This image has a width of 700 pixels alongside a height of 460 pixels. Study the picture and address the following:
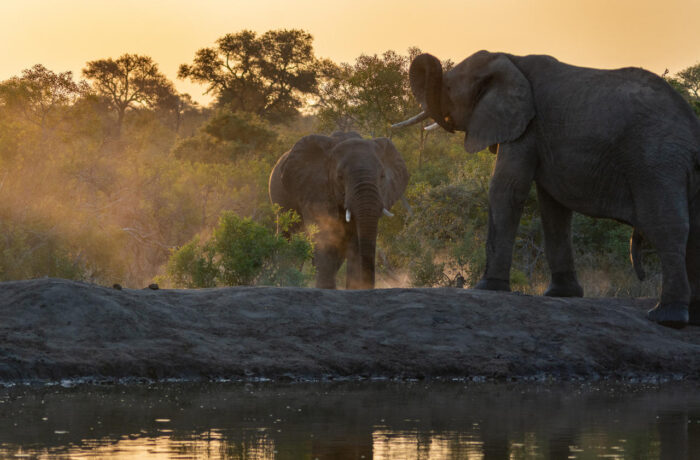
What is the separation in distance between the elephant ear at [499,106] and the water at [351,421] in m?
2.97

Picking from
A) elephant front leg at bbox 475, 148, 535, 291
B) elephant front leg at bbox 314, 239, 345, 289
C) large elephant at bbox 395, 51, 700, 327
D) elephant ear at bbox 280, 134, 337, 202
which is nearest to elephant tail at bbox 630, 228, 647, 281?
large elephant at bbox 395, 51, 700, 327

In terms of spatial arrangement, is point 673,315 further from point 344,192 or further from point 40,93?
point 40,93

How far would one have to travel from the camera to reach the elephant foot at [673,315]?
400 inches

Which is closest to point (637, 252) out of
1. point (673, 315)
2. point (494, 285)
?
point (673, 315)

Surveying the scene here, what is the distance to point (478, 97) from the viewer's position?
11.6 meters

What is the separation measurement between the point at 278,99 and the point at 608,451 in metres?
35.5

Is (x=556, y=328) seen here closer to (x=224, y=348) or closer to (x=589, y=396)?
(x=589, y=396)

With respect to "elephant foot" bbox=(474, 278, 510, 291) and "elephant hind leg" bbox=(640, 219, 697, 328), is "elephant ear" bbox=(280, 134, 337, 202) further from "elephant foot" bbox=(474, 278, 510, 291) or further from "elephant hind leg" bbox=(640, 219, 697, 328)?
"elephant hind leg" bbox=(640, 219, 697, 328)

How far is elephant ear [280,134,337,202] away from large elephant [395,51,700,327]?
3257 millimetres

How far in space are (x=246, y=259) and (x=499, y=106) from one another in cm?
447

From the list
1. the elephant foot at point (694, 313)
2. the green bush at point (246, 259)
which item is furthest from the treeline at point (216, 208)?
the elephant foot at point (694, 313)

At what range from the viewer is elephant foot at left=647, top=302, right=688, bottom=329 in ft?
33.3

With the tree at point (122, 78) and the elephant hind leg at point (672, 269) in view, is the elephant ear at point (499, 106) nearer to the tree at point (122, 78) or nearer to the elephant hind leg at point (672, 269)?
the elephant hind leg at point (672, 269)

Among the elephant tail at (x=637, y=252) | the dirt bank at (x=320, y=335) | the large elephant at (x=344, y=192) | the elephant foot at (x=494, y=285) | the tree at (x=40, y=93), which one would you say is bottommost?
the dirt bank at (x=320, y=335)
